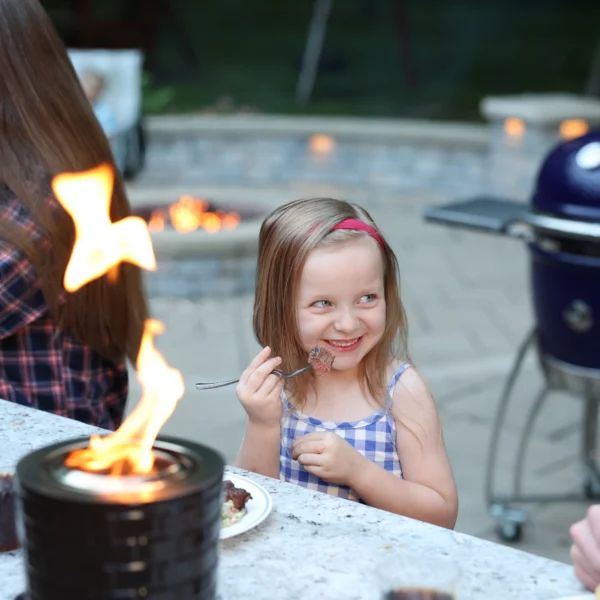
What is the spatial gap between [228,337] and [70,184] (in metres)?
4.59

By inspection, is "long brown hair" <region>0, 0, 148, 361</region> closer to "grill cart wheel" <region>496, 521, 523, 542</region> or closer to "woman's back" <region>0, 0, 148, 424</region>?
"woman's back" <region>0, 0, 148, 424</region>

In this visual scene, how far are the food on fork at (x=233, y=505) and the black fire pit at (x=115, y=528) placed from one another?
15.3 inches

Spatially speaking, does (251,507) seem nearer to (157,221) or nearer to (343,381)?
(343,381)

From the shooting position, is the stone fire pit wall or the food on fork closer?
the food on fork

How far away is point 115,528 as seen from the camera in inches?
33.7

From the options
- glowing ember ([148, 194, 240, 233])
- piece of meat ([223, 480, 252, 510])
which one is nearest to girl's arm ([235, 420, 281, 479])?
piece of meat ([223, 480, 252, 510])

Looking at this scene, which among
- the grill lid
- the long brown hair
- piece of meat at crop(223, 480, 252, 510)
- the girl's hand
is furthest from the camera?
the grill lid

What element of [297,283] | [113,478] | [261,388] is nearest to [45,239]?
[297,283]

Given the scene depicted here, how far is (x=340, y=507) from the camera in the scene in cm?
140

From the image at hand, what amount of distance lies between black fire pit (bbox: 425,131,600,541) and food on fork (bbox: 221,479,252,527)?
72.7 inches

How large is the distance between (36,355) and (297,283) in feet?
2.20

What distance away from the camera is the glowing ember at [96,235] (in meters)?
1.13

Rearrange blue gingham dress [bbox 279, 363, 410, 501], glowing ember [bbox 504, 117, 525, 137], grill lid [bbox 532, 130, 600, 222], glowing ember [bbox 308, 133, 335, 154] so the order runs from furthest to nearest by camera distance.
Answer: glowing ember [bbox 308, 133, 335, 154] < glowing ember [bbox 504, 117, 525, 137] < grill lid [bbox 532, 130, 600, 222] < blue gingham dress [bbox 279, 363, 410, 501]

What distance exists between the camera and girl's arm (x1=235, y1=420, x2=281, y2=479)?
5.80 feet
